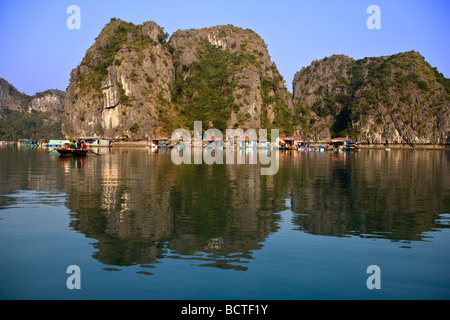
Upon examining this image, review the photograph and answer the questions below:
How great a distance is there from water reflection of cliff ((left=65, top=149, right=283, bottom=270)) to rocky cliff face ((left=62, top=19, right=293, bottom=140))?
141 m

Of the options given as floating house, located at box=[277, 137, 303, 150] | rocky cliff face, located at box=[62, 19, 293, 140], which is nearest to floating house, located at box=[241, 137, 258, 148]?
floating house, located at box=[277, 137, 303, 150]

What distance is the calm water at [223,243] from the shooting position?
420 inches

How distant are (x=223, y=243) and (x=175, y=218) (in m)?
4.58

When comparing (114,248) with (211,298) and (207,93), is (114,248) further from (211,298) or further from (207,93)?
(207,93)

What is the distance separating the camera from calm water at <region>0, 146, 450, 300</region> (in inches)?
420

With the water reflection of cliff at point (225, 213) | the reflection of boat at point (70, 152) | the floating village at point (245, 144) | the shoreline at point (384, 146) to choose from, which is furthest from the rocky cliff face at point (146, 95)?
the water reflection of cliff at point (225, 213)

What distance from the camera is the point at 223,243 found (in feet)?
48.3

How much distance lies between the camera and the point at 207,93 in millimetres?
195375

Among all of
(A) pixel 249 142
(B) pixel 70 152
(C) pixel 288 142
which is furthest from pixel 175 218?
(A) pixel 249 142

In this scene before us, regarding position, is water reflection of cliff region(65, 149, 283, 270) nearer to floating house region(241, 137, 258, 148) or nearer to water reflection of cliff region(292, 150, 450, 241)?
water reflection of cliff region(292, 150, 450, 241)

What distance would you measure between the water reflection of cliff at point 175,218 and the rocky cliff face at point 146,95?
141051 mm

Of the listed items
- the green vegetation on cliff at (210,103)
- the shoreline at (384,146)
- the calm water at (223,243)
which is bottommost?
the calm water at (223,243)

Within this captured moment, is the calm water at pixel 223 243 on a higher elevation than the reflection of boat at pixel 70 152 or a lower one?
lower

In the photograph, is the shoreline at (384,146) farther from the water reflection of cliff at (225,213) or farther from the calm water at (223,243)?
the calm water at (223,243)
